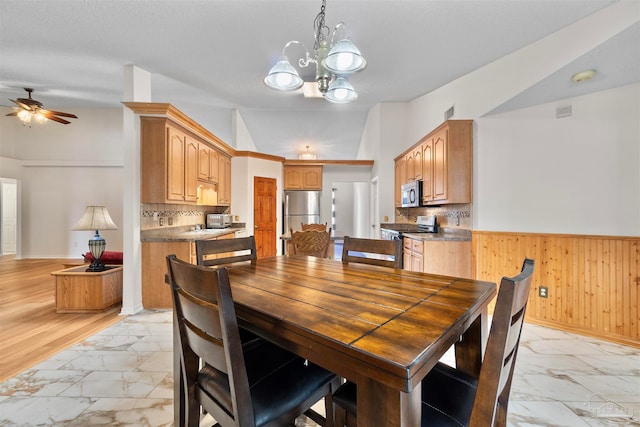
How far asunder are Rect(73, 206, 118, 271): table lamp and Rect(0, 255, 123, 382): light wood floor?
61cm

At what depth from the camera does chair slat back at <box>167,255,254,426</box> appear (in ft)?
2.45

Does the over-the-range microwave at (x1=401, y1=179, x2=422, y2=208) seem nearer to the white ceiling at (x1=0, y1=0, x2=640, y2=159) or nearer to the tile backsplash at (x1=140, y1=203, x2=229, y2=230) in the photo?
the white ceiling at (x1=0, y1=0, x2=640, y2=159)

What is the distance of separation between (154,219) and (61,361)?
5.82ft

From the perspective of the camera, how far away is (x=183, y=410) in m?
1.13

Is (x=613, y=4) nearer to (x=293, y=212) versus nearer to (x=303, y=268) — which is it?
(x=303, y=268)

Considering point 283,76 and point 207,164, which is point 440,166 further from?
point 207,164

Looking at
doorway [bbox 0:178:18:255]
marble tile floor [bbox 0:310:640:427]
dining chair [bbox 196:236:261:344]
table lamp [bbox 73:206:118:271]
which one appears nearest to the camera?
marble tile floor [bbox 0:310:640:427]

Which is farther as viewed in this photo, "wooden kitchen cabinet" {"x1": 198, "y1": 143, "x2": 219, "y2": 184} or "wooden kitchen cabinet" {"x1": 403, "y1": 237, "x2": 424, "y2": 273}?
"wooden kitchen cabinet" {"x1": 198, "y1": 143, "x2": 219, "y2": 184}

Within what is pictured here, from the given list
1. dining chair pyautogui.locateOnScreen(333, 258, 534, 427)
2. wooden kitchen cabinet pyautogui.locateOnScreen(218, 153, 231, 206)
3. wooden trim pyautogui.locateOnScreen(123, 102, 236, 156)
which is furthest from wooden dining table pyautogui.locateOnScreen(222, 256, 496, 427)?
wooden kitchen cabinet pyautogui.locateOnScreen(218, 153, 231, 206)

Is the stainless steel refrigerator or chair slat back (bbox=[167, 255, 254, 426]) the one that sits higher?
the stainless steel refrigerator

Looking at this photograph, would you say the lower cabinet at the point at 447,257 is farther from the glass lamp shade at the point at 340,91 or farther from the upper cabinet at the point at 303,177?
the upper cabinet at the point at 303,177

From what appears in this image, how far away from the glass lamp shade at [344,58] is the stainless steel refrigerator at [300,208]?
442cm

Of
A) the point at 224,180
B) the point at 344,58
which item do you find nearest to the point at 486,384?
the point at 344,58

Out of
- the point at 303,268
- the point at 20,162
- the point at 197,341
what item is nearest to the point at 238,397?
the point at 197,341
